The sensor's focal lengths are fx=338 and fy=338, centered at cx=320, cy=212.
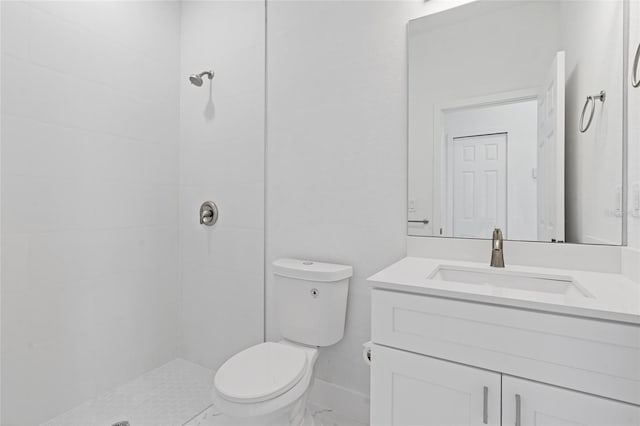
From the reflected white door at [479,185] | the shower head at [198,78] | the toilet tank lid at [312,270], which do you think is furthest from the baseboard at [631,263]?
the shower head at [198,78]

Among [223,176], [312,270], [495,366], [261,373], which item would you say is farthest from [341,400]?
[223,176]

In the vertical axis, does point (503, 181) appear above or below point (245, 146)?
below

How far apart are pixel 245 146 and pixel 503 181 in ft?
4.21

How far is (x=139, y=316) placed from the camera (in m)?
1.92

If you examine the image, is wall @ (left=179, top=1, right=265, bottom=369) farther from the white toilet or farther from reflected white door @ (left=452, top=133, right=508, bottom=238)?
reflected white door @ (left=452, top=133, right=508, bottom=238)

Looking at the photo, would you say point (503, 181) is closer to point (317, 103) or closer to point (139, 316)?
point (317, 103)

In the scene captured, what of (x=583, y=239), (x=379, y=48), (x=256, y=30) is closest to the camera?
(x=583, y=239)

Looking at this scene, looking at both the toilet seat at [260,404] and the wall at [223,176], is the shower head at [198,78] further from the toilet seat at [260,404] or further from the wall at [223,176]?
the toilet seat at [260,404]

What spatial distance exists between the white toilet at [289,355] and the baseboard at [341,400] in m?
0.19

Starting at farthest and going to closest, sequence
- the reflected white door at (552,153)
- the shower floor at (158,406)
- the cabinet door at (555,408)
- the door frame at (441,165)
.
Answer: the shower floor at (158,406) → the door frame at (441,165) → the reflected white door at (552,153) → the cabinet door at (555,408)

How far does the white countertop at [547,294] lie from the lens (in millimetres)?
760

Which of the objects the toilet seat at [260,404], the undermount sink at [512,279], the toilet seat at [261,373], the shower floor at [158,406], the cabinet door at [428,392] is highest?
the undermount sink at [512,279]

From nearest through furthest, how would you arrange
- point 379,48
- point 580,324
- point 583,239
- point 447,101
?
point 580,324
point 583,239
point 447,101
point 379,48

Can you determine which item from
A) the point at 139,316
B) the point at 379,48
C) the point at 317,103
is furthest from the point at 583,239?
the point at 139,316
